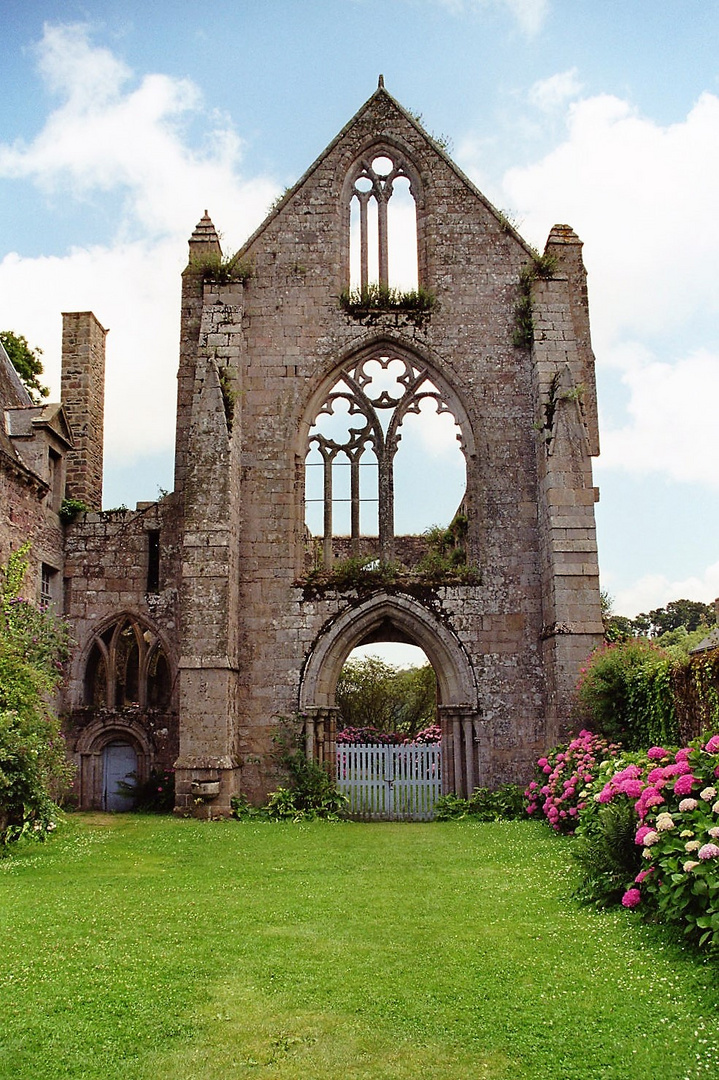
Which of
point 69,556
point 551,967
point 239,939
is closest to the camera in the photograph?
point 551,967

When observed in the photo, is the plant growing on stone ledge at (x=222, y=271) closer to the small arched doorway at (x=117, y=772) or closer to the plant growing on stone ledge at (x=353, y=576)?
the plant growing on stone ledge at (x=353, y=576)

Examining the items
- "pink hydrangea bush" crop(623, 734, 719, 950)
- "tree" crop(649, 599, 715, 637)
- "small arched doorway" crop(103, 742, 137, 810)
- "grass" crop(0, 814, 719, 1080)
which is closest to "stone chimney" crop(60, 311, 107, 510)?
"small arched doorway" crop(103, 742, 137, 810)

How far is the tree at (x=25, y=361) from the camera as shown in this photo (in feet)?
65.5

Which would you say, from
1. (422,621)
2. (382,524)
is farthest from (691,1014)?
(382,524)

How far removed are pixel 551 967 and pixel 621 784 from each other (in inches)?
91.8

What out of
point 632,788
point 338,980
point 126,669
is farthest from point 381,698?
point 338,980

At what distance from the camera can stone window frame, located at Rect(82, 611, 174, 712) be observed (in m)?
15.1

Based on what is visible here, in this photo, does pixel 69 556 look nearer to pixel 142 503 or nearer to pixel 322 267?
pixel 142 503

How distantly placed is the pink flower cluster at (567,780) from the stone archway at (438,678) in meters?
1.21

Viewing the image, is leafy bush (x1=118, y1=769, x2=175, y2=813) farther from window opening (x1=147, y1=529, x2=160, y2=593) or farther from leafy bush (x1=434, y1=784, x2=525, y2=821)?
leafy bush (x1=434, y1=784, x2=525, y2=821)

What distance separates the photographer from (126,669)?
1567 cm

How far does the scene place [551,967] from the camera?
5512 mm

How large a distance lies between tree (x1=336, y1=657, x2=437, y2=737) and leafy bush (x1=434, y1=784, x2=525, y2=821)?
14.7 m

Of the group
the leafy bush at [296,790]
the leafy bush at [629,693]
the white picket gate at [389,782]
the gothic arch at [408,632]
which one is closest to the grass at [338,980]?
the leafy bush at [629,693]
